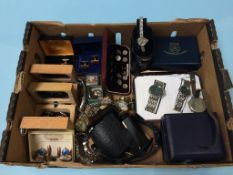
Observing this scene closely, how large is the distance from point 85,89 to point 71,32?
0.72ft

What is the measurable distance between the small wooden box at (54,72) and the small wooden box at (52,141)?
190 mm

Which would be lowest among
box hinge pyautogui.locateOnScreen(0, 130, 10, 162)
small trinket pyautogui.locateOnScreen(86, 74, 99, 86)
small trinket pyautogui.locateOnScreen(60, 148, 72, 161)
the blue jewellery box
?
small trinket pyautogui.locateOnScreen(60, 148, 72, 161)

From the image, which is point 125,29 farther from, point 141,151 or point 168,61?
point 141,151

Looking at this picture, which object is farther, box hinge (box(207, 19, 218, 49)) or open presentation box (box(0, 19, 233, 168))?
box hinge (box(207, 19, 218, 49))

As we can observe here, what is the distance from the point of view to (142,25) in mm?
990

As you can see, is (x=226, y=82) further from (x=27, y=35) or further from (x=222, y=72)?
(x=27, y=35)

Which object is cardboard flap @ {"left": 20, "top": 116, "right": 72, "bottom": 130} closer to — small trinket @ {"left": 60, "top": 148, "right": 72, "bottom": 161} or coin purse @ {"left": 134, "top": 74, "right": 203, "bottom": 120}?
small trinket @ {"left": 60, "top": 148, "right": 72, "bottom": 161}

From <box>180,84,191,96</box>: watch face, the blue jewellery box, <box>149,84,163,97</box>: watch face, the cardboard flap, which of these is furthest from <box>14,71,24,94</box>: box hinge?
<box>180,84,191,96</box>: watch face

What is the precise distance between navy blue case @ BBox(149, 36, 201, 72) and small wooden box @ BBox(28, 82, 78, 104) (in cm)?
32

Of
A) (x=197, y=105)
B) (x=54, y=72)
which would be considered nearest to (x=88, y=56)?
(x=54, y=72)

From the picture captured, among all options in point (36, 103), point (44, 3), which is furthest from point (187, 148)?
point (44, 3)

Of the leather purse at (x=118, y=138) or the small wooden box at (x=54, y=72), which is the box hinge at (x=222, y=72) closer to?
the leather purse at (x=118, y=138)

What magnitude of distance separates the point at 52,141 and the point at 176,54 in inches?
21.7

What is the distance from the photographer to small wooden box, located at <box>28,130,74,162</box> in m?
0.98
